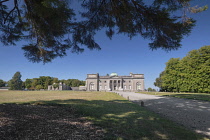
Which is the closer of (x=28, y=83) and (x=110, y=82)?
(x=110, y=82)

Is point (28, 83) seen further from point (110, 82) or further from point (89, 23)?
point (89, 23)

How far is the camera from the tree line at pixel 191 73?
29.5 m

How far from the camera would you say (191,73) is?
32594 millimetres

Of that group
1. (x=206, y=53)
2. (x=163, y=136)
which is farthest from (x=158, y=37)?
(x=206, y=53)

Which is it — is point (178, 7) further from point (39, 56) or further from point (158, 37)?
point (39, 56)

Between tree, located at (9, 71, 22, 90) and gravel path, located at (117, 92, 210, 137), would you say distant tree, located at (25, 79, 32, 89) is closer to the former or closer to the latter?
tree, located at (9, 71, 22, 90)

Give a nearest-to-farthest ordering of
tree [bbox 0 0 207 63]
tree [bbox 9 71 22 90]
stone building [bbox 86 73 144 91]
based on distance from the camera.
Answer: tree [bbox 0 0 207 63] < tree [bbox 9 71 22 90] < stone building [bbox 86 73 144 91]

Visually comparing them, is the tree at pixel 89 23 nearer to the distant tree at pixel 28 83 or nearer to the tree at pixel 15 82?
the tree at pixel 15 82

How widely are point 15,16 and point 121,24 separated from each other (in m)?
4.88

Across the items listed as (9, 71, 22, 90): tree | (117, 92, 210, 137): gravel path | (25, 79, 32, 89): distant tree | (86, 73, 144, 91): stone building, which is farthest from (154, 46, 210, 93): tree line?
(25, 79, 32, 89): distant tree

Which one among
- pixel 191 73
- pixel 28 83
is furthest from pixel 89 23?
pixel 28 83

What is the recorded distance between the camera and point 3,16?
5223 millimetres

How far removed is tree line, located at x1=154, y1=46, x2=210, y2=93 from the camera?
29453 mm

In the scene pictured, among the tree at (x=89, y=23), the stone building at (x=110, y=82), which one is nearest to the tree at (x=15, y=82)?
the stone building at (x=110, y=82)
